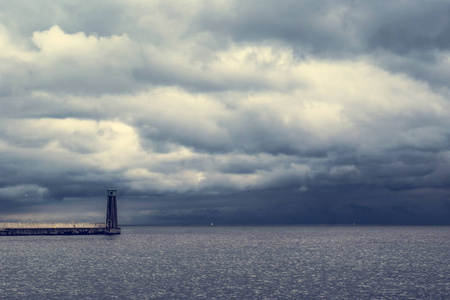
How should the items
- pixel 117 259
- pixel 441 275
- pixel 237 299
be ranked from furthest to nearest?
pixel 117 259
pixel 441 275
pixel 237 299

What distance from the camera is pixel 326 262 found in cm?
11375

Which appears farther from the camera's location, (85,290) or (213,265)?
(213,265)

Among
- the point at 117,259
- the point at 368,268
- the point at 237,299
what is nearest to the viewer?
the point at 237,299

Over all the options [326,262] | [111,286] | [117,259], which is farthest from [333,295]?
[117,259]

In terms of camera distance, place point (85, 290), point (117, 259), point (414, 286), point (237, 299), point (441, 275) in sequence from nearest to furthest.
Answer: point (237, 299)
point (85, 290)
point (414, 286)
point (441, 275)
point (117, 259)

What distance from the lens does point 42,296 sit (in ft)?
210

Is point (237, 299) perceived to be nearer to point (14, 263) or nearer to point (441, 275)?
point (441, 275)

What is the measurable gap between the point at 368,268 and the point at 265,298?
44.8 m

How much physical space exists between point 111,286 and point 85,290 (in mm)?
5071

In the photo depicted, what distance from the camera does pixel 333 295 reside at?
65.7 meters

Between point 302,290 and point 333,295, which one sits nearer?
point 333,295

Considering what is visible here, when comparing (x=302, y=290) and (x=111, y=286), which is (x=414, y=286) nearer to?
(x=302, y=290)

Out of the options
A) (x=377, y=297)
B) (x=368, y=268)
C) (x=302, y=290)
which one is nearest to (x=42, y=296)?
(x=302, y=290)

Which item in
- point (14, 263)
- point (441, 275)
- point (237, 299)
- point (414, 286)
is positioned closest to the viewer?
A: point (237, 299)
